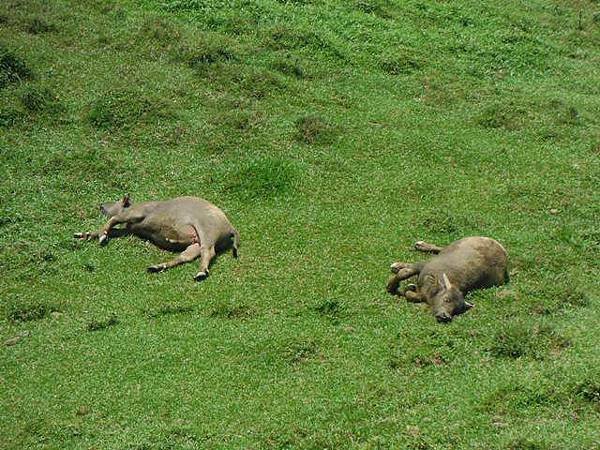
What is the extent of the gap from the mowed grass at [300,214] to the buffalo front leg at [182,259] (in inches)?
7.1

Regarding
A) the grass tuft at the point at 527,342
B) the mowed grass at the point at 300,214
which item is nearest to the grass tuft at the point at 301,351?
the mowed grass at the point at 300,214

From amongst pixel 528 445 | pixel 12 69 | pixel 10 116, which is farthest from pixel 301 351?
pixel 12 69

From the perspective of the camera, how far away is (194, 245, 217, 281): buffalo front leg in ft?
38.5

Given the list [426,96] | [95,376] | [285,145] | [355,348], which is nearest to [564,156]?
[426,96]

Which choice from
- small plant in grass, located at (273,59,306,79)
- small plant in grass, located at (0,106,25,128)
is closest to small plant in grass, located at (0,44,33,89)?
small plant in grass, located at (0,106,25,128)

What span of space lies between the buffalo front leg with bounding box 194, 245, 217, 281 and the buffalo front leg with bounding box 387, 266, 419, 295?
8.28 ft

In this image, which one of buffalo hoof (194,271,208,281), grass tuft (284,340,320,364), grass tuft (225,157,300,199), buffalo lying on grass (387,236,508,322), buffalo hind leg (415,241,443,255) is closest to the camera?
grass tuft (284,340,320,364)

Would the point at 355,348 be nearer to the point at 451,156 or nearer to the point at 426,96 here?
the point at 451,156

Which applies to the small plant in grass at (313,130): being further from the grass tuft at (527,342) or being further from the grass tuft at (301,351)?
the grass tuft at (527,342)

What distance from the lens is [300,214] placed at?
1352 centimetres

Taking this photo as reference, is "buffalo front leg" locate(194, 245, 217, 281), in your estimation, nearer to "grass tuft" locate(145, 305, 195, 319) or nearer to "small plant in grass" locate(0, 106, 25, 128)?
"grass tuft" locate(145, 305, 195, 319)

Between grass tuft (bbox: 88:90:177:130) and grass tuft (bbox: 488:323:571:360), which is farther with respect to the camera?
grass tuft (bbox: 88:90:177:130)

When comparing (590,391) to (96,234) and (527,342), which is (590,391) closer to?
(527,342)

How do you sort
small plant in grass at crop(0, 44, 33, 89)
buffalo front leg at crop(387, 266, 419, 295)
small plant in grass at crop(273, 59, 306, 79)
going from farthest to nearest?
small plant in grass at crop(273, 59, 306, 79)
small plant in grass at crop(0, 44, 33, 89)
buffalo front leg at crop(387, 266, 419, 295)
